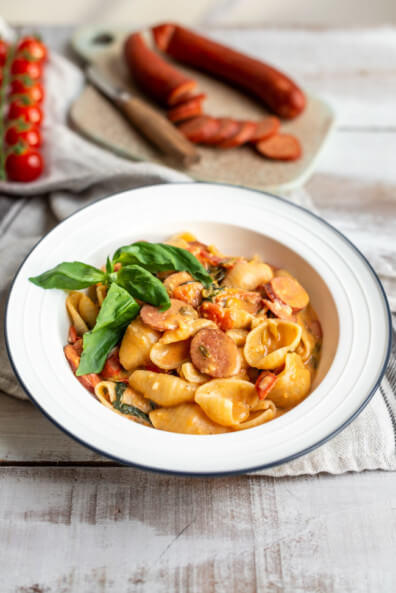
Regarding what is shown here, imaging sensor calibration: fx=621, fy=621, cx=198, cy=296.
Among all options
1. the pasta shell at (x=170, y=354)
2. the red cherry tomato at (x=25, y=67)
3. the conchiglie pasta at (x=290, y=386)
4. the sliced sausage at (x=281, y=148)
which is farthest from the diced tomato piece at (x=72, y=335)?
the red cherry tomato at (x=25, y=67)

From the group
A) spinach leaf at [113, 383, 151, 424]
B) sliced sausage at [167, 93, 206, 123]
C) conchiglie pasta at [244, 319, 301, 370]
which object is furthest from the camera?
sliced sausage at [167, 93, 206, 123]

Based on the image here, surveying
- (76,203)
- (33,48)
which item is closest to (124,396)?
(76,203)

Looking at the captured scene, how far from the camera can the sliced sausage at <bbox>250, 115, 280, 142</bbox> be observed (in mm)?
3994

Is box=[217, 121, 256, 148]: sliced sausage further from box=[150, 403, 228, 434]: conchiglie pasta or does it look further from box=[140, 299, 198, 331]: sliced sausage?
box=[150, 403, 228, 434]: conchiglie pasta

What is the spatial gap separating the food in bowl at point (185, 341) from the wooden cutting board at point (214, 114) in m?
A: 1.22

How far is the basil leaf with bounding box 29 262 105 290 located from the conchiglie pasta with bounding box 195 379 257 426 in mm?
648

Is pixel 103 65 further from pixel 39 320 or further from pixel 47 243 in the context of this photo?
pixel 39 320

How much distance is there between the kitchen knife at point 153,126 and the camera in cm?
384

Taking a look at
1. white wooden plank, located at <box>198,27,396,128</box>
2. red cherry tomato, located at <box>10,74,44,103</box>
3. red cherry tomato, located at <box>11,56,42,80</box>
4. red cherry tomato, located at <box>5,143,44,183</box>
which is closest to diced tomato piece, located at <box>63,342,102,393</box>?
red cherry tomato, located at <box>5,143,44,183</box>

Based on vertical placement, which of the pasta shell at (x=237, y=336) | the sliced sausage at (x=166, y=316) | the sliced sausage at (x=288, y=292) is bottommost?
the pasta shell at (x=237, y=336)

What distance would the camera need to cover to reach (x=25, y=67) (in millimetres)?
4215

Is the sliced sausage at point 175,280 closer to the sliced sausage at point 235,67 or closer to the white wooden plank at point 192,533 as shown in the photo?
the white wooden plank at point 192,533

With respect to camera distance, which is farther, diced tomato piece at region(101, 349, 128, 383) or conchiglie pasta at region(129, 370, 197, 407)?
diced tomato piece at region(101, 349, 128, 383)

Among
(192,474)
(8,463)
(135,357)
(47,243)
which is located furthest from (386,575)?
(47,243)
